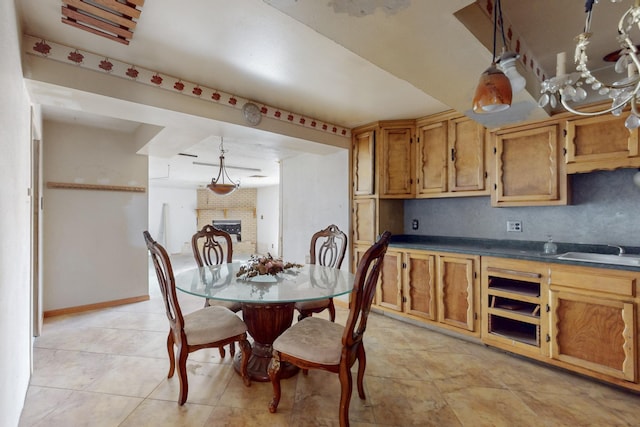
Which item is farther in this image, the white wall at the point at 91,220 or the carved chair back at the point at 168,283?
the white wall at the point at 91,220

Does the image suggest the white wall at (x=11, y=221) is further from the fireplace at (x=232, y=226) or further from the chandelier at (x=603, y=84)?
the fireplace at (x=232, y=226)

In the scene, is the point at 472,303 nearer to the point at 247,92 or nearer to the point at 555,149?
the point at 555,149

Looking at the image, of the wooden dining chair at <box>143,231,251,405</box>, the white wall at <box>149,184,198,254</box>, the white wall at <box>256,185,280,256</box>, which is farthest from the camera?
the white wall at <box>256,185,280,256</box>

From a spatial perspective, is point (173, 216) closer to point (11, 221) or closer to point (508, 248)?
point (11, 221)

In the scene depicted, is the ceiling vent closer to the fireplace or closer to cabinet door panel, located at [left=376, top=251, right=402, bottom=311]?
cabinet door panel, located at [left=376, top=251, right=402, bottom=311]

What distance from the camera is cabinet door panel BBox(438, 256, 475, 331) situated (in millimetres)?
2689

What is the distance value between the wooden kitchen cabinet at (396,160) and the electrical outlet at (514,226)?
1049 mm

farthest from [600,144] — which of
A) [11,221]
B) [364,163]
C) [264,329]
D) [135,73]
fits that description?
[11,221]

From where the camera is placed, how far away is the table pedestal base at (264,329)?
2.14m

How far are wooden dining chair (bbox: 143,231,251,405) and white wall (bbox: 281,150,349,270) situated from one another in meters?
1.99

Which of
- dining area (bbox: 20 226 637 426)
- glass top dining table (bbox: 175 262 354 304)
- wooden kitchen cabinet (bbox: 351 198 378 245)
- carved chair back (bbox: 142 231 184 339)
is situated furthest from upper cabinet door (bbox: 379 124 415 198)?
carved chair back (bbox: 142 231 184 339)

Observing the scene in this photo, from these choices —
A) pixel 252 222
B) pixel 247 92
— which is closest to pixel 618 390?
pixel 247 92

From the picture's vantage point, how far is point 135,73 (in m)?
2.13

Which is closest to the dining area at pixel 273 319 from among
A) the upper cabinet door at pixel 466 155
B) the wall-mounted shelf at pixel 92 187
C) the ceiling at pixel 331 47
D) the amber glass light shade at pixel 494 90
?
the amber glass light shade at pixel 494 90
